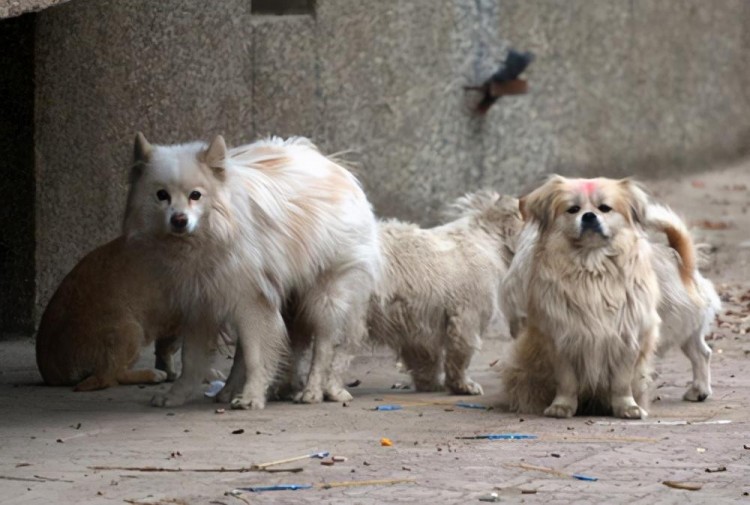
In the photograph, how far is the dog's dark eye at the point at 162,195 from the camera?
8125 millimetres

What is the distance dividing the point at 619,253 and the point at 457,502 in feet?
8.42

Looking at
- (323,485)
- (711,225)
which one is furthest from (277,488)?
(711,225)

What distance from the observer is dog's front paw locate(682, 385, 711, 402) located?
8.78m

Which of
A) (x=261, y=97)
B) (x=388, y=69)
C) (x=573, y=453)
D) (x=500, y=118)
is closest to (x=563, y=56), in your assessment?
(x=500, y=118)

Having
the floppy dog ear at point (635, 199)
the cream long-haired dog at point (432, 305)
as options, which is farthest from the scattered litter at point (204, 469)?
the floppy dog ear at point (635, 199)

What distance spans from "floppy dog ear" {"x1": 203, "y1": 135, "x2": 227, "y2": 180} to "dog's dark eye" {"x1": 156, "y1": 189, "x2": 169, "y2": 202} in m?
0.28

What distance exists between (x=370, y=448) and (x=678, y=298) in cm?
237

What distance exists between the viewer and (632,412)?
26.4 ft

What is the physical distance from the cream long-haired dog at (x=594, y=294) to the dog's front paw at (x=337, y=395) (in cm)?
124

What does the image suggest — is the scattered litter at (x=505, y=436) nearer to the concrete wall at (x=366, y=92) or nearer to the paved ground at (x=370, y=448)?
the paved ground at (x=370, y=448)

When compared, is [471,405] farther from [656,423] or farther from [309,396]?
[656,423]

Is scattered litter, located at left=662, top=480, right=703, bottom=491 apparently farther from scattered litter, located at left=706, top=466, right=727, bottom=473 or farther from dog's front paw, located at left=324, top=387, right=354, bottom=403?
dog's front paw, located at left=324, top=387, right=354, bottom=403

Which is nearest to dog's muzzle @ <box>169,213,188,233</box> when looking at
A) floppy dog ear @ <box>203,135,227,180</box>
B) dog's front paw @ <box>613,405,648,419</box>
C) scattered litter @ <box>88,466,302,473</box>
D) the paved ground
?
floppy dog ear @ <box>203,135,227,180</box>

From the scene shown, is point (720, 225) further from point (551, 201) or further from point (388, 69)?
point (551, 201)
